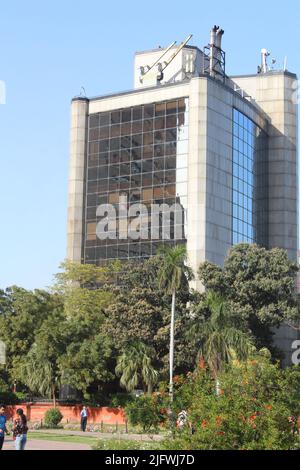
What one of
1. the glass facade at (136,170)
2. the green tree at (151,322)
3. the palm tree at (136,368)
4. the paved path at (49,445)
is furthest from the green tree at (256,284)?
the paved path at (49,445)

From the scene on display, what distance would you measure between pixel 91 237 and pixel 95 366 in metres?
33.2

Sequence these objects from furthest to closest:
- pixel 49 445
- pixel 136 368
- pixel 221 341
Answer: pixel 136 368 < pixel 221 341 < pixel 49 445

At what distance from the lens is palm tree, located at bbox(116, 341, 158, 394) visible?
54.6m

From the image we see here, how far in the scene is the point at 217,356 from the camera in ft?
165

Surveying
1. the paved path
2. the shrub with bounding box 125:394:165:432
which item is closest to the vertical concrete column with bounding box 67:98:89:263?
the shrub with bounding box 125:394:165:432

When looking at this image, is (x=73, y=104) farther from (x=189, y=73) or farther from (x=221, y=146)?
(x=221, y=146)

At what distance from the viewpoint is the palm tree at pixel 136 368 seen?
179 feet

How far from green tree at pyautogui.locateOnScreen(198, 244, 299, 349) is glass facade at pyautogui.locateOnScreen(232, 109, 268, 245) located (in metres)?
16.8

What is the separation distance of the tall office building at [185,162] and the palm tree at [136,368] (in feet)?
71.9

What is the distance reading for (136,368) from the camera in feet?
181

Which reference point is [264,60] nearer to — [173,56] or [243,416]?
[173,56]

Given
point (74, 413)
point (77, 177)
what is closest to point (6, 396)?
point (74, 413)

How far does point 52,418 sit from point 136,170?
121ft
